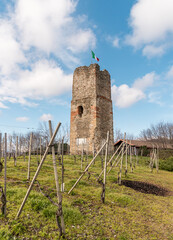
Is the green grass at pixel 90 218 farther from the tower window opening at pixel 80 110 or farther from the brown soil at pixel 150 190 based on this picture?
the tower window opening at pixel 80 110

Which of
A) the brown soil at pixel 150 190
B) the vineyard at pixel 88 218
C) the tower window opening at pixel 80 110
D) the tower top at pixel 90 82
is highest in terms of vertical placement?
the tower top at pixel 90 82

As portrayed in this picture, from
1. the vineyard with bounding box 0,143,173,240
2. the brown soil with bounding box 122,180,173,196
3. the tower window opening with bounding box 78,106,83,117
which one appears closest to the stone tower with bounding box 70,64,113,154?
the tower window opening with bounding box 78,106,83,117

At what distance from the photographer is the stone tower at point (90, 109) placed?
20.0 meters

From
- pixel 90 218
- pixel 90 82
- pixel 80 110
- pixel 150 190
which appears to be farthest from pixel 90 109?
pixel 90 218

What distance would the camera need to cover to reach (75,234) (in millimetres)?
3834

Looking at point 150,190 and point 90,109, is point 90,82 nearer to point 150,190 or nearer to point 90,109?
point 90,109

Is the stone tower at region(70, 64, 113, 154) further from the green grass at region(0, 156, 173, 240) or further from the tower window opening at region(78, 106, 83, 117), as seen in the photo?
the green grass at region(0, 156, 173, 240)

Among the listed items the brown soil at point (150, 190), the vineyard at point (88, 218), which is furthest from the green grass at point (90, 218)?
the brown soil at point (150, 190)

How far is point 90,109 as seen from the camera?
67.4 feet

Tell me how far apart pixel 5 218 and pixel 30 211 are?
611 mm

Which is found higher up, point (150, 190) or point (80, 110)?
point (80, 110)

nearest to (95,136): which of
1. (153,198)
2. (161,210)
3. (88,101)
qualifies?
(88,101)

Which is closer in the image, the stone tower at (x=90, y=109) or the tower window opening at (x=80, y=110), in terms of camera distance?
the stone tower at (x=90, y=109)

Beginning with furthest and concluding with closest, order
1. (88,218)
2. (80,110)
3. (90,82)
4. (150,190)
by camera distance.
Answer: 1. (80,110)
2. (90,82)
3. (150,190)
4. (88,218)
